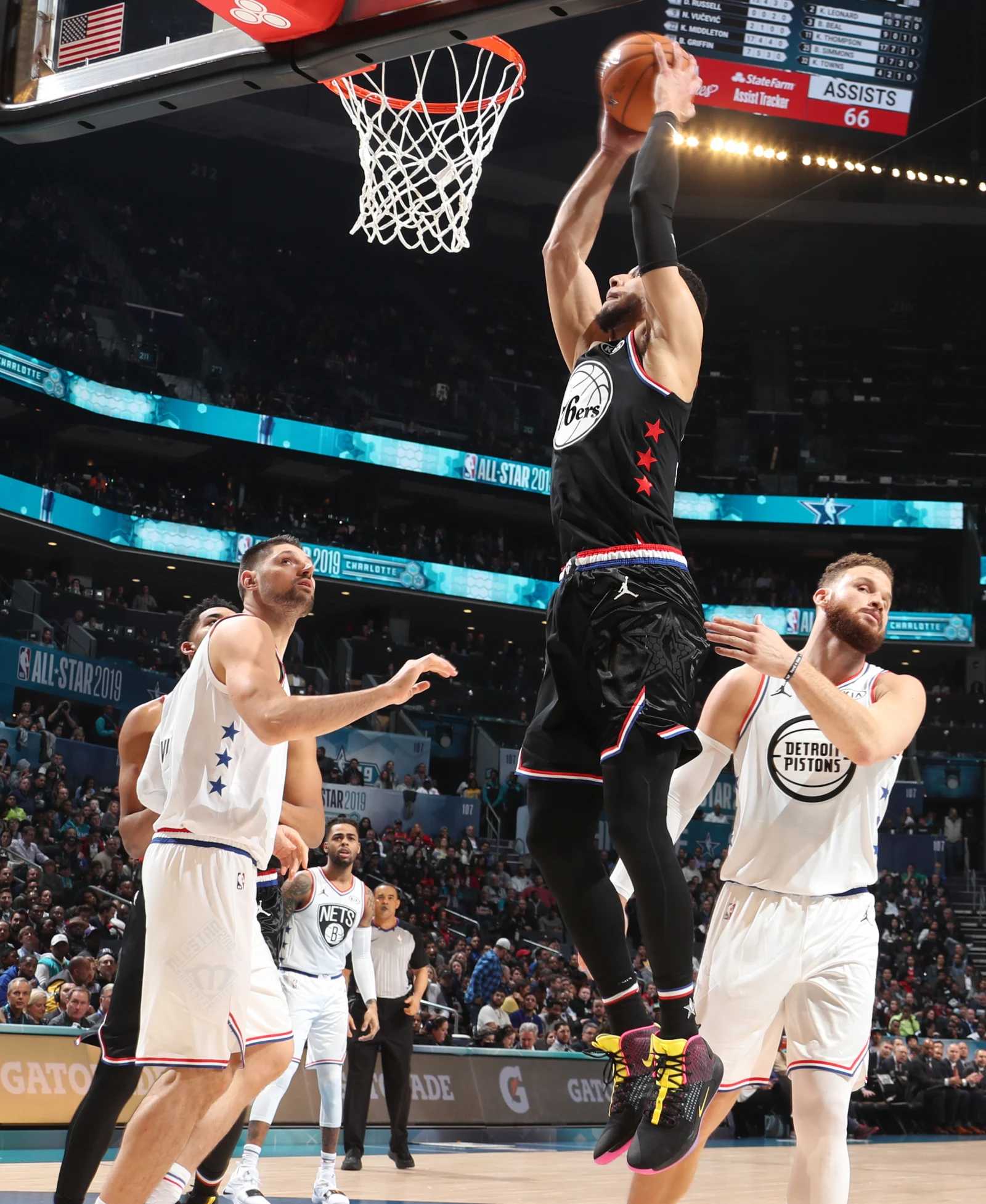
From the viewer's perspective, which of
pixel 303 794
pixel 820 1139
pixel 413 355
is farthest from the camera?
pixel 413 355

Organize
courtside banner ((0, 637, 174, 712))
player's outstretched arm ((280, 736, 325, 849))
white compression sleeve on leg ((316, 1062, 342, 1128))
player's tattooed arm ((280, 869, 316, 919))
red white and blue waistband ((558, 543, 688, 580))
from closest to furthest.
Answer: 1. red white and blue waistband ((558, 543, 688, 580))
2. player's outstretched arm ((280, 736, 325, 849))
3. player's tattooed arm ((280, 869, 316, 919))
4. white compression sleeve on leg ((316, 1062, 342, 1128))
5. courtside banner ((0, 637, 174, 712))

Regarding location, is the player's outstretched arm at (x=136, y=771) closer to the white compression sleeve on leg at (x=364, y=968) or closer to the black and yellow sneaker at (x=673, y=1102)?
the black and yellow sneaker at (x=673, y=1102)

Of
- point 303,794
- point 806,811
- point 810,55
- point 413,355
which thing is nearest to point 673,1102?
point 806,811

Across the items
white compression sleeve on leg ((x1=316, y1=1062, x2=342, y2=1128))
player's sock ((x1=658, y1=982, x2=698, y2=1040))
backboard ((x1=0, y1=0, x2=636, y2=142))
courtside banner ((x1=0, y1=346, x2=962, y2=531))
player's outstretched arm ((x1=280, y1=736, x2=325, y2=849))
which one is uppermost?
courtside banner ((x1=0, y1=346, x2=962, y2=531))

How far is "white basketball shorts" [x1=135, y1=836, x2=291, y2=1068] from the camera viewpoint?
4680mm

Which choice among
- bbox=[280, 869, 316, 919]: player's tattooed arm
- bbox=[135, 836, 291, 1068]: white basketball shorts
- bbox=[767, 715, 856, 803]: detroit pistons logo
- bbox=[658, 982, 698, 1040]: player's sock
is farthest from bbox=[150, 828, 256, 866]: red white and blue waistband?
bbox=[280, 869, 316, 919]: player's tattooed arm

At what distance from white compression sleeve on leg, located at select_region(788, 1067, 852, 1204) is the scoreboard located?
24.9m

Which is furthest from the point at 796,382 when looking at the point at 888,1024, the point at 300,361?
the point at 888,1024

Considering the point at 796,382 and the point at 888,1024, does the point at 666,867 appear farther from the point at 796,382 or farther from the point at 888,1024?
the point at 796,382

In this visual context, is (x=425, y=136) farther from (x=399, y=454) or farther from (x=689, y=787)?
(x=399, y=454)

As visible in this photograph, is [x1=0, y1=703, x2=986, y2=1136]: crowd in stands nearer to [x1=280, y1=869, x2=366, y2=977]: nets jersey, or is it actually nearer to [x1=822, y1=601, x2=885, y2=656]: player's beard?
[x1=280, y1=869, x2=366, y2=977]: nets jersey

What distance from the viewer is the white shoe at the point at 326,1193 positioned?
8078 mm

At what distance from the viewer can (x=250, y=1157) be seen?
7.82 metres

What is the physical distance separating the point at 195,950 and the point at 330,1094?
16.9 feet
